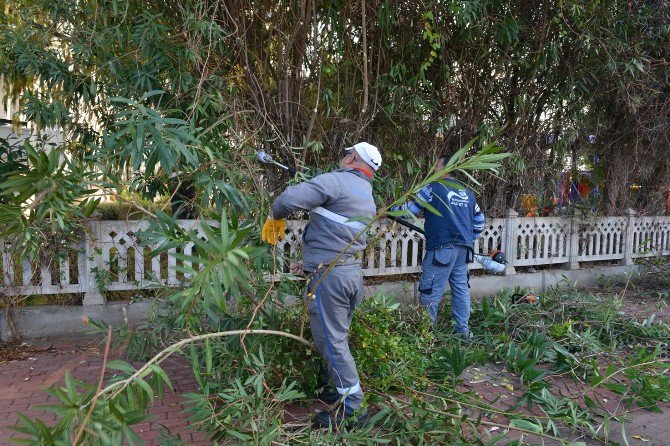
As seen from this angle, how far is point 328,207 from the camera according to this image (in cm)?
362

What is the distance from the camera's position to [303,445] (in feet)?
10.6

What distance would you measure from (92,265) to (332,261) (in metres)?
3.29

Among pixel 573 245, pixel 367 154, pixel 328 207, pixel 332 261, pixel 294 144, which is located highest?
pixel 294 144

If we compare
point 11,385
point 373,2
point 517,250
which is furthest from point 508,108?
point 11,385

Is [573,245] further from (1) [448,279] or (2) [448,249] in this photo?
(2) [448,249]

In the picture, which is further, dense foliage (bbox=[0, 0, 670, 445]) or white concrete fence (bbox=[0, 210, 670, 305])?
white concrete fence (bbox=[0, 210, 670, 305])

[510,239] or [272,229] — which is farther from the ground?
[272,229]

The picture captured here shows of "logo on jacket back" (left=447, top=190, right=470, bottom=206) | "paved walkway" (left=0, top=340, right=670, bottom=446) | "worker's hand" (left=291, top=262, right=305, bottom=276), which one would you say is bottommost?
"paved walkway" (left=0, top=340, right=670, bottom=446)

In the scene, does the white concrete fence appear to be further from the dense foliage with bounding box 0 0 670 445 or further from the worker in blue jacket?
the worker in blue jacket

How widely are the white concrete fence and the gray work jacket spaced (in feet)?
2.16

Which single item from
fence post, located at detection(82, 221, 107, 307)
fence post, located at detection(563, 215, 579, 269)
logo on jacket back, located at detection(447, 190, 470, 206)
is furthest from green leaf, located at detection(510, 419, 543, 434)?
fence post, located at detection(563, 215, 579, 269)

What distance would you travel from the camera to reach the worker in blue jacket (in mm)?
5320

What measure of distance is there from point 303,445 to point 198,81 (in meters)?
3.55

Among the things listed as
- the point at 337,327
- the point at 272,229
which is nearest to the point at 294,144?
the point at 272,229
